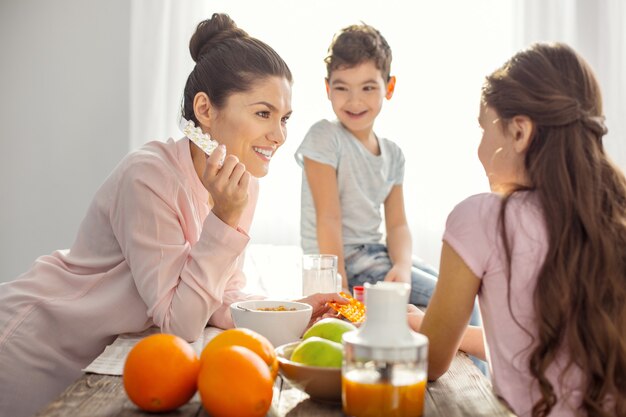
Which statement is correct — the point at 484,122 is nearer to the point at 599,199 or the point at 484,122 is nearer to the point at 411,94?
the point at 599,199

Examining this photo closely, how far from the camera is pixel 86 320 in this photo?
1604 millimetres

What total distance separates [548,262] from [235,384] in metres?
0.50

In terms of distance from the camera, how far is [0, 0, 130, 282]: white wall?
4.62 m

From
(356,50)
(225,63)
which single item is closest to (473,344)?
(225,63)

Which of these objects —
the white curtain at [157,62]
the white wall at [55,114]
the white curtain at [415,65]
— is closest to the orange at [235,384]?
the white curtain at [415,65]

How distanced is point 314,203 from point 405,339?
6.52 feet

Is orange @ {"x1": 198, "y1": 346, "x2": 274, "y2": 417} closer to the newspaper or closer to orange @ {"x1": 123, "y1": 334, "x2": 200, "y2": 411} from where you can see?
orange @ {"x1": 123, "y1": 334, "x2": 200, "y2": 411}

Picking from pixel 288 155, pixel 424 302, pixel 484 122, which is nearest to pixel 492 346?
pixel 484 122

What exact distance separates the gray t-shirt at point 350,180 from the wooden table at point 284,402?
1.76 m

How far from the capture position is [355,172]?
2941 millimetres

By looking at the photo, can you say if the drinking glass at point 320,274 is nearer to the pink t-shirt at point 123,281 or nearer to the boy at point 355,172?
the pink t-shirt at point 123,281

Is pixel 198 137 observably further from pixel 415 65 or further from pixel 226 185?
pixel 415 65

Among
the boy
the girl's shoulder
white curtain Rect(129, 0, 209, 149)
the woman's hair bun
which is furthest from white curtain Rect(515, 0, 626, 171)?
the girl's shoulder

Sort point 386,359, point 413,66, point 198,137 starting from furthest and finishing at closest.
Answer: point 413,66 → point 198,137 → point 386,359
